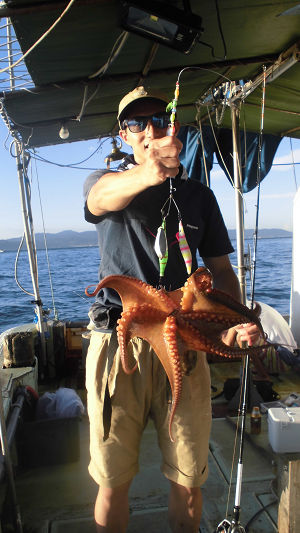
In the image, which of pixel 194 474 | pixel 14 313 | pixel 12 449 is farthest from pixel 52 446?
pixel 14 313

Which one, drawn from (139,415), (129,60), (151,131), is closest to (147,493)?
(139,415)

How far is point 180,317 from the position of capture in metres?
2.03

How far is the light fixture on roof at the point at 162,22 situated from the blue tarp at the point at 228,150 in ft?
15.9

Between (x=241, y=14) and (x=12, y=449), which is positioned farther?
(x=12, y=449)

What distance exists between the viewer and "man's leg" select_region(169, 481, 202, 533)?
2.68 meters

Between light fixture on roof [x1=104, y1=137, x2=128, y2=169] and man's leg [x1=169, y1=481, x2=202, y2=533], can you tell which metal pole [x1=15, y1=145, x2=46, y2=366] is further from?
man's leg [x1=169, y1=481, x2=202, y2=533]

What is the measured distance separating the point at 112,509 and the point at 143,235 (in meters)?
1.87

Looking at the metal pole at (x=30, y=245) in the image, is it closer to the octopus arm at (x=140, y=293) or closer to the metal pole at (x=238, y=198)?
the metal pole at (x=238, y=198)

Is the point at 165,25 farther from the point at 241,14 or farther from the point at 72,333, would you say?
the point at 72,333

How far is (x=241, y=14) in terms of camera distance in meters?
3.73

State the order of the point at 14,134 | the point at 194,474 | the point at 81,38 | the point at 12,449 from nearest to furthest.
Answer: the point at 194,474, the point at 81,38, the point at 12,449, the point at 14,134

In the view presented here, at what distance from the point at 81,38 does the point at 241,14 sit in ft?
5.21

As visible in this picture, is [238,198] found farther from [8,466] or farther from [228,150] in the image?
[8,466]

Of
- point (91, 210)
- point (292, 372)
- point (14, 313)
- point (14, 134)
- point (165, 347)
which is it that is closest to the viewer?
point (165, 347)
